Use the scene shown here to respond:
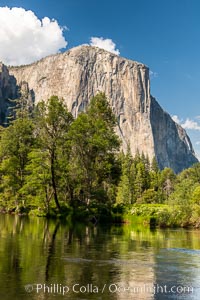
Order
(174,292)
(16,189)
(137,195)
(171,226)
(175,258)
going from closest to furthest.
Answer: (174,292), (175,258), (171,226), (16,189), (137,195)

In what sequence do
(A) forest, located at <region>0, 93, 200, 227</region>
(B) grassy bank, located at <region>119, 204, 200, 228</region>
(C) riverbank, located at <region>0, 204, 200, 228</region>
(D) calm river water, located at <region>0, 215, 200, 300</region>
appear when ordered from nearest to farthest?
1. (D) calm river water, located at <region>0, 215, 200, 300</region>
2. (B) grassy bank, located at <region>119, 204, 200, 228</region>
3. (C) riverbank, located at <region>0, 204, 200, 228</region>
4. (A) forest, located at <region>0, 93, 200, 227</region>

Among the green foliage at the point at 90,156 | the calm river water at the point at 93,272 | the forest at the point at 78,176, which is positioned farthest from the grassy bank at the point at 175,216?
the calm river water at the point at 93,272

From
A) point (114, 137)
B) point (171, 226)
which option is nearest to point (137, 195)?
point (114, 137)

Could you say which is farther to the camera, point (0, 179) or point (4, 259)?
point (0, 179)

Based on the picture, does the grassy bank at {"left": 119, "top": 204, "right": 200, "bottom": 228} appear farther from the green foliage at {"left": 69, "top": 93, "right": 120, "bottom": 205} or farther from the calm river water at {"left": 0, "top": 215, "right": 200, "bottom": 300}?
the calm river water at {"left": 0, "top": 215, "right": 200, "bottom": 300}

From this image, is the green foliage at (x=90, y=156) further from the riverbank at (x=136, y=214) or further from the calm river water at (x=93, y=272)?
the calm river water at (x=93, y=272)

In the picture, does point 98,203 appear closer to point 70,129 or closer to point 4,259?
point 70,129

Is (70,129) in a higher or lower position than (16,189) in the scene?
higher

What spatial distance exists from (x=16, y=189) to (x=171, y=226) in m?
24.2

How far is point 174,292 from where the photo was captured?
37.9 ft

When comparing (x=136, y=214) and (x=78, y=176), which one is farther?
(x=78, y=176)

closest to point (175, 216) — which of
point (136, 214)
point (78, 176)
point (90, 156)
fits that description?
point (136, 214)

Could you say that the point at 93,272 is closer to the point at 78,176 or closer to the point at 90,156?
the point at 78,176

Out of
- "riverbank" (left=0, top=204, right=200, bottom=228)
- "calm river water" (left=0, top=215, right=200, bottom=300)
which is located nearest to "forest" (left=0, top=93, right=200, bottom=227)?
"riverbank" (left=0, top=204, right=200, bottom=228)
